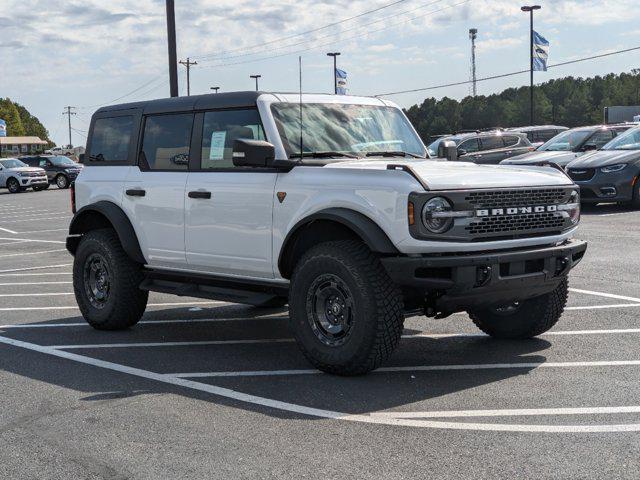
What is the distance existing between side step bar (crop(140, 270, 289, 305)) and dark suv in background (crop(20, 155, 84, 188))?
3810cm

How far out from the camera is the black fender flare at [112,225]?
27.2ft

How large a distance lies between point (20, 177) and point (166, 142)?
3608cm

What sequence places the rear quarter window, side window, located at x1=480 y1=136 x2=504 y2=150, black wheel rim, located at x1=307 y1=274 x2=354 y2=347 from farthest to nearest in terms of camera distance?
side window, located at x1=480 y1=136 x2=504 y2=150 → the rear quarter window → black wheel rim, located at x1=307 y1=274 x2=354 y2=347

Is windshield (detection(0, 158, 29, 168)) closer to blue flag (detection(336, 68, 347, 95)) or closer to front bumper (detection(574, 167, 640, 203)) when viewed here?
blue flag (detection(336, 68, 347, 95))

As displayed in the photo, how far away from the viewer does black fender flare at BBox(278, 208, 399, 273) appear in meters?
6.14

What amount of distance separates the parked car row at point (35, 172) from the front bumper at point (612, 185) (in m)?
26.5

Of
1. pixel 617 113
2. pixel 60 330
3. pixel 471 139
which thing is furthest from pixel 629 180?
pixel 617 113

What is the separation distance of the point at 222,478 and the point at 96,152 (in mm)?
5217

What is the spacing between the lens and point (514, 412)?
5.49 metres

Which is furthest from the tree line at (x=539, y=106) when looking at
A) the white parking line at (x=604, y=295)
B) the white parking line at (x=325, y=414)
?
the white parking line at (x=325, y=414)

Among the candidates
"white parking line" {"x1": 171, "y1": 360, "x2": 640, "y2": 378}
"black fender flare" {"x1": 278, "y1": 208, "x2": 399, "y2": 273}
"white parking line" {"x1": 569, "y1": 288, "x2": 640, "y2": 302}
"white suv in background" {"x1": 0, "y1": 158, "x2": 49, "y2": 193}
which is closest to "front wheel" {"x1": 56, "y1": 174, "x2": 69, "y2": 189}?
"white suv in background" {"x1": 0, "y1": 158, "x2": 49, "y2": 193}

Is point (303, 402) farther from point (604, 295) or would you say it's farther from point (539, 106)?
point (539, 106)

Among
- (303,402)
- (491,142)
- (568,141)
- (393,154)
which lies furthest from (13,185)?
(303,402)

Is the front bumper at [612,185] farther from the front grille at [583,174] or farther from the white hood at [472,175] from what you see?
the white hood at [472,175]
